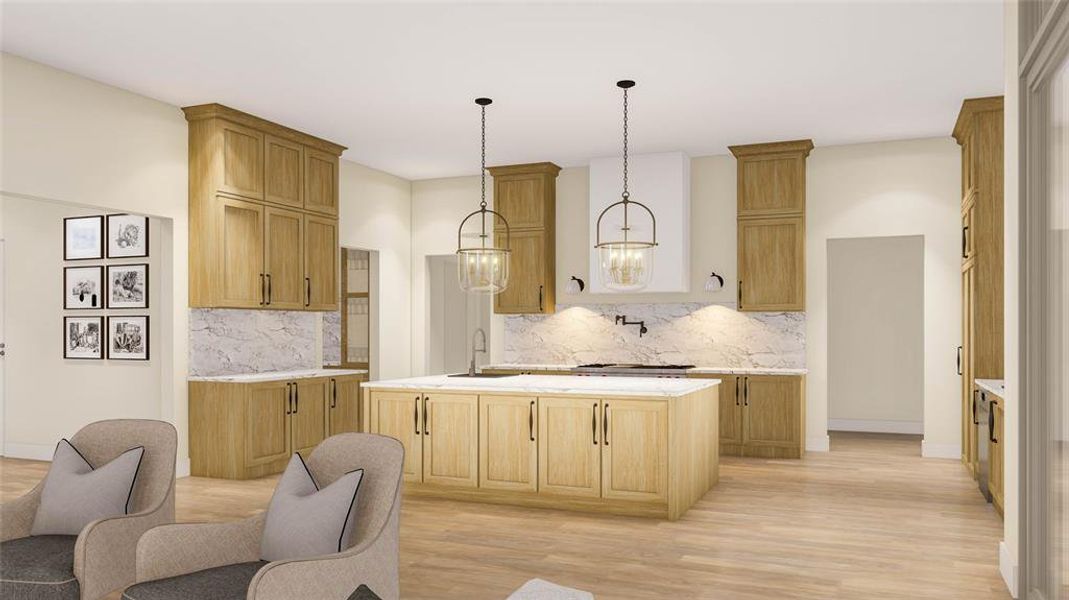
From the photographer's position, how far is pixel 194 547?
2.81m

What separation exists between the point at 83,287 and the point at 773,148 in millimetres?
6530

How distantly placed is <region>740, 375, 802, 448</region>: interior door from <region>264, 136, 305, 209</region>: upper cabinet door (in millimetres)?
4414

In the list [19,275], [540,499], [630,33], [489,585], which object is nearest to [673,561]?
[489,585]

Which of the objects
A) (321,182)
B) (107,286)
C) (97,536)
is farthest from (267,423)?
(97,536)

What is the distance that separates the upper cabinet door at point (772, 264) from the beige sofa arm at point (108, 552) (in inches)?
237

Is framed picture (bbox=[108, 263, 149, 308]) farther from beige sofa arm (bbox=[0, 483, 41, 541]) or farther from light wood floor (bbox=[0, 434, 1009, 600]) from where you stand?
beige sofa arm (bbox=[0, 483, 41, 541])

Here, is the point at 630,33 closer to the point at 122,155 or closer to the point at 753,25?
the point at 753,25

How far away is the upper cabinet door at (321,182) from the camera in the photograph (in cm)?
750

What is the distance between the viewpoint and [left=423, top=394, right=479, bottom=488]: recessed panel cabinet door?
5.56 metres

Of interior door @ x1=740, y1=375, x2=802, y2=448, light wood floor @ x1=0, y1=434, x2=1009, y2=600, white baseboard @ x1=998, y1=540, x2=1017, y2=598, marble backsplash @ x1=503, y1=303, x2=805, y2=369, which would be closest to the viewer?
white baseboard @ x1=998, y1=540, x2=1017, y2=598

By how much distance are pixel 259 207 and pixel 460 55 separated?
8.46 feet

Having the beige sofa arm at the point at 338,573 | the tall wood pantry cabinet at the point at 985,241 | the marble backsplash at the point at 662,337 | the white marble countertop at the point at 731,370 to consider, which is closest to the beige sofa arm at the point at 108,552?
the beige sofa arm at the point at 338,573

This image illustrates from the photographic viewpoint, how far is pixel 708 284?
8109mm

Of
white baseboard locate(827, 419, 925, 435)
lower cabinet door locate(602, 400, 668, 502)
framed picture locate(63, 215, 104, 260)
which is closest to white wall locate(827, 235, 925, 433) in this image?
white baseboard locate(827, 419, 925, 435)
